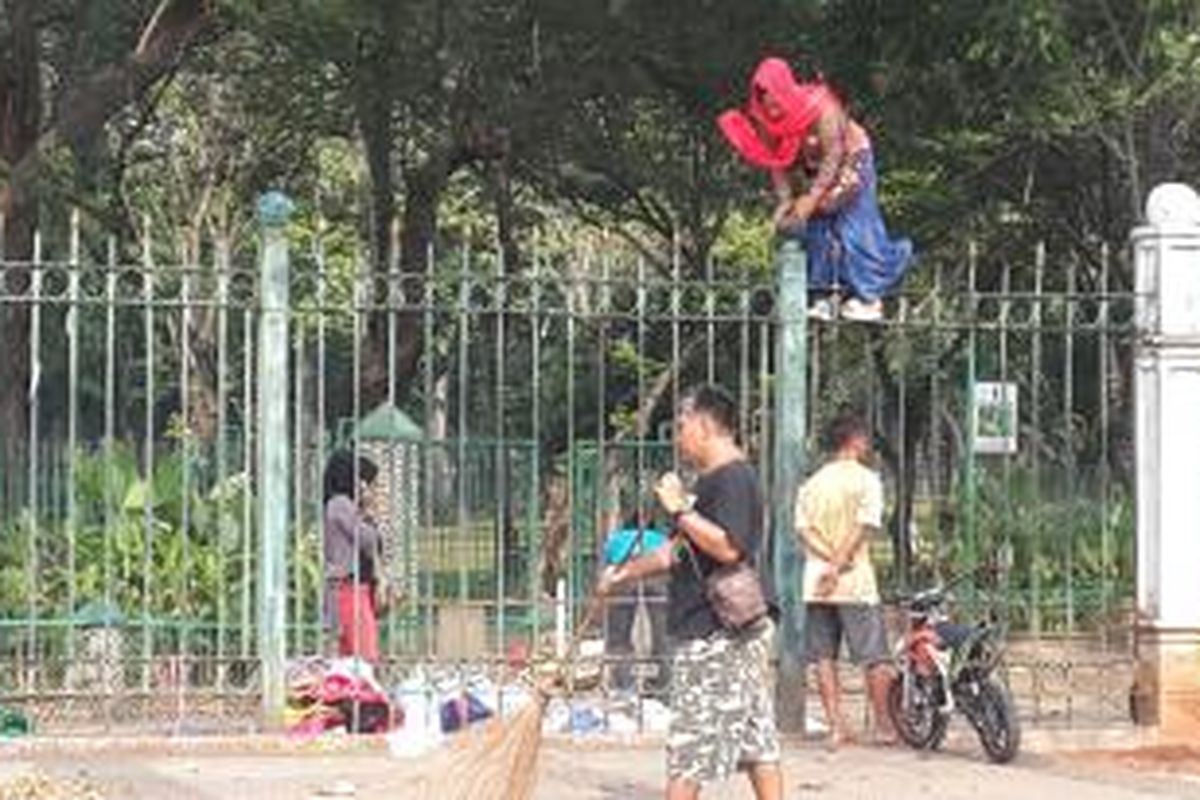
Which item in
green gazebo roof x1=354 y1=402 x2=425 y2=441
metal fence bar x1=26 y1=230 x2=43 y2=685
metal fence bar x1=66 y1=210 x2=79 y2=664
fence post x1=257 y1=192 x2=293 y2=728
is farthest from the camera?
green gazebo roof x1=354 y1=402 x2=425 y2=441

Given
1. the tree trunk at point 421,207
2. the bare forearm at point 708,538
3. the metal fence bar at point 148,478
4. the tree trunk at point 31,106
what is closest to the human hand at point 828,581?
the bare forearm at point 708,538

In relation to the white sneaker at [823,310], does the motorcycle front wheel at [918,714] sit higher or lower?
lower

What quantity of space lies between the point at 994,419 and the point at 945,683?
209 cm

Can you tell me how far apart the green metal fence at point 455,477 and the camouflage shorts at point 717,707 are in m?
3.12

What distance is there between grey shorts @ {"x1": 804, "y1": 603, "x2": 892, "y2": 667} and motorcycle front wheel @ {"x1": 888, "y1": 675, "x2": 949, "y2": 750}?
0.22 meters

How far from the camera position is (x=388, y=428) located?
15.5 metres

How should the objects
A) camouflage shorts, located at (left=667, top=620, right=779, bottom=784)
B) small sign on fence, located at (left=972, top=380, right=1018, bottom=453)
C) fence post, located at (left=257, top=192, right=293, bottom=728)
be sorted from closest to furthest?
camouflage shorts, located at (left=667, top=620, right=779, bottom=784)
fence post, located at (left=257, top=192, right=293, bottom=728)
small sign on fence, located at (left=972, top=380, right=1018, bottom=453)

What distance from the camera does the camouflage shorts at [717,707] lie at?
827 cm

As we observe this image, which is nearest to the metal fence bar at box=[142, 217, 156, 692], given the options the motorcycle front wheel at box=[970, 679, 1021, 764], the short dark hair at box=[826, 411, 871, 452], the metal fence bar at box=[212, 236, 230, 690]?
the metal fence bar at box=[212, 236, 230, 690]

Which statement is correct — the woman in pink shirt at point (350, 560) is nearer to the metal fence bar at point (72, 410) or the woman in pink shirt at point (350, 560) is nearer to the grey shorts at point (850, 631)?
the metal fence bar at point (72, 410)

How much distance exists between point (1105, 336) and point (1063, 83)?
528 cm

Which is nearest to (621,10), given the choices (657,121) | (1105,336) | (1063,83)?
(1063,83)

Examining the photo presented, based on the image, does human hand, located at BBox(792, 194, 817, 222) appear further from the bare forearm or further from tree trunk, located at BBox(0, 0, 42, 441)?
tree trunk, located at BBox(0, 0, 42, 441)

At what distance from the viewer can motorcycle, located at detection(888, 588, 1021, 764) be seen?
11.3 metres
